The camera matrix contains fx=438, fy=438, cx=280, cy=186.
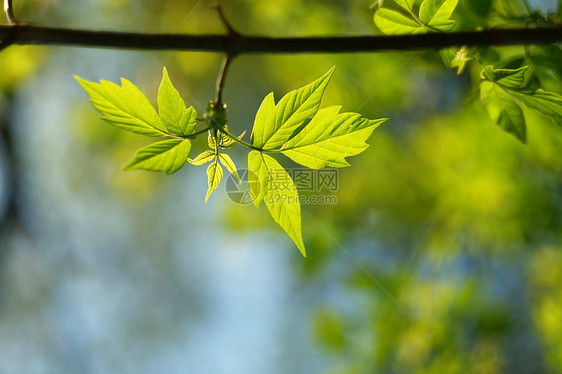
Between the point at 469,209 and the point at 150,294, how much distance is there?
10.1 ft

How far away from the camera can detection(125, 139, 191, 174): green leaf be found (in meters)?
0.57

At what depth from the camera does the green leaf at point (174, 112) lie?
0.60 m

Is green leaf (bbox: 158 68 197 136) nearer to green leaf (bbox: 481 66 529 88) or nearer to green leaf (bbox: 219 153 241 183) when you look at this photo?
green leaf (bbox: 219 153 241 183)

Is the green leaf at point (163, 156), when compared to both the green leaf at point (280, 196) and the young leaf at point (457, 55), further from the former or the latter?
the young leaf at point (457, 55)

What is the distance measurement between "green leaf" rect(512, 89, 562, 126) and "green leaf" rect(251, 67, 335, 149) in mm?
295

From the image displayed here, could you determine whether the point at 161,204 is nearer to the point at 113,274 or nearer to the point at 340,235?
the point at 113,274

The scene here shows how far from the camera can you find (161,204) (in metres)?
3.87

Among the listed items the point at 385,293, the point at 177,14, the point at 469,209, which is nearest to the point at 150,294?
the point at 177,14

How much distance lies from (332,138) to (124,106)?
0.97 ft

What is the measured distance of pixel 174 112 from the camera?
1.98 feet

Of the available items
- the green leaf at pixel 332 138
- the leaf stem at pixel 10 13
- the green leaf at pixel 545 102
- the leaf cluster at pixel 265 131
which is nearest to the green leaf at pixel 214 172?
the leaf cluster at pixel 265 131

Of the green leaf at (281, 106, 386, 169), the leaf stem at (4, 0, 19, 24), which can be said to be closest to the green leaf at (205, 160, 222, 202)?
the green leaf at (281, 106, 386, 169)

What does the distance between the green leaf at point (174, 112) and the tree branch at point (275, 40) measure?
6 cm

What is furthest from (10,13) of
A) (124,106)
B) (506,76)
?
(506,76)
